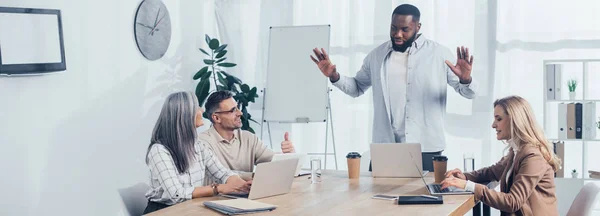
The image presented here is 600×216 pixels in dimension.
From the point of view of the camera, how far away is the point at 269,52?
5762 mm

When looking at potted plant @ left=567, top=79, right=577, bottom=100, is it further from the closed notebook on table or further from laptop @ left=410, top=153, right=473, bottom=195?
the closed notebook on table

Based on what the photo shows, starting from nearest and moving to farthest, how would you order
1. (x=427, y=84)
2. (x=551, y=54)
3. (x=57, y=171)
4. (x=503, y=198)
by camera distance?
(x=503, y=198) → (x=57, y=171) → (x=427, y=84) → (x=551, y=54)

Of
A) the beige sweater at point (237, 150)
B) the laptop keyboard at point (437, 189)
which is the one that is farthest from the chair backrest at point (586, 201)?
the beige sweater at point (237, 150)

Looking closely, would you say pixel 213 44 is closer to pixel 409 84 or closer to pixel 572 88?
pixel 409 84

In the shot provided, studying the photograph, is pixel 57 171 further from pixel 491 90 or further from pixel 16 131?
pixel 491 90

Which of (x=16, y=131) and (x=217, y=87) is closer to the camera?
(x=16, y=131)

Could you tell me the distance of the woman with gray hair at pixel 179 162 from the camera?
10.3 feet

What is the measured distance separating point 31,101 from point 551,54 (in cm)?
371

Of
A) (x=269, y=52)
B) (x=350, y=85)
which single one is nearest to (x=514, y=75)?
(x=350, y=85)

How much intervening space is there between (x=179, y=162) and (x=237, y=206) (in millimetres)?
632

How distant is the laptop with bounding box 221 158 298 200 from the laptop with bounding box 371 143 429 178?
618mm

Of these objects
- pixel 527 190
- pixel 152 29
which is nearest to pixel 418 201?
pixel 527 190

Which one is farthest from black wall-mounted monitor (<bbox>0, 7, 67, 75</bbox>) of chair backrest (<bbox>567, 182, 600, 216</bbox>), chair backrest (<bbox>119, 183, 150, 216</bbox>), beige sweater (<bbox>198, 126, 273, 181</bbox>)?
chair backrest (<bbox>567, 182, 600, 216</bbox>)

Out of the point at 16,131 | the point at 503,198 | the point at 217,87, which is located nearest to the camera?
the point at 503,198
